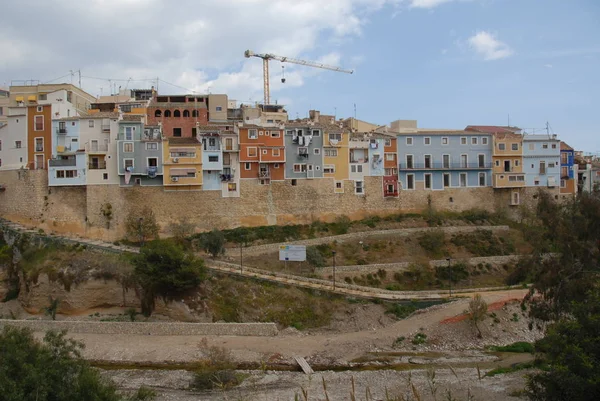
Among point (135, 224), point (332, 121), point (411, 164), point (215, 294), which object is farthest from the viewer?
point (332, 121)

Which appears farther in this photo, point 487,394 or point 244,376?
point 244,376

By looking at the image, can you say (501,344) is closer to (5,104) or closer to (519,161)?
(519,161)

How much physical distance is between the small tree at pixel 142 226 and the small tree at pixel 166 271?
7173 mm

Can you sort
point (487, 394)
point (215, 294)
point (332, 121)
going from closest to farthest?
point (487, 394), point (215, 294), point (332, 121)

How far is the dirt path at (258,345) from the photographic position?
31.1 meters

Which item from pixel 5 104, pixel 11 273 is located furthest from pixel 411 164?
pixel 5 104

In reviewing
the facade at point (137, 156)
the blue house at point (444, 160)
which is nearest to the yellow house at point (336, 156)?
the blue house at point (444, 160)

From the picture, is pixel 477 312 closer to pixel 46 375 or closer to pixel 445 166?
pixel 445 166

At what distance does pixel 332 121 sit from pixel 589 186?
88.5 feet

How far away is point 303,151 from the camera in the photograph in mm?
49188

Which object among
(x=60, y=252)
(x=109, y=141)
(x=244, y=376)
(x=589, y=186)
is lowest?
(x=244, y=376)

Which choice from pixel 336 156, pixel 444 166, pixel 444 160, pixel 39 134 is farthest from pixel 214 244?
pixel 444 160

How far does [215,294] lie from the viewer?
3641 cm

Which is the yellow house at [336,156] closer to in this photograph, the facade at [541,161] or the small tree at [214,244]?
the small tree at [214,244]
